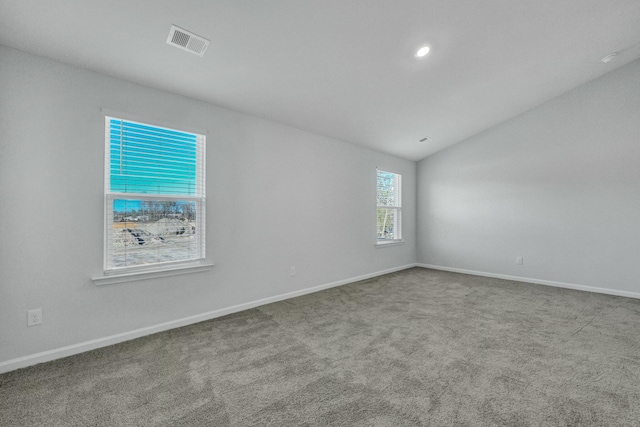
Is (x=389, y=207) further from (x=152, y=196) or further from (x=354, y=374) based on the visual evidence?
(x=152, y=196)

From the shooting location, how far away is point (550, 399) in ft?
5.69

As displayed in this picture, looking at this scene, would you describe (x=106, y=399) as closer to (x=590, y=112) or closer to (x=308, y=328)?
(x=308, y=328)

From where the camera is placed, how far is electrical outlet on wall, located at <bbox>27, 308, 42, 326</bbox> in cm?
216

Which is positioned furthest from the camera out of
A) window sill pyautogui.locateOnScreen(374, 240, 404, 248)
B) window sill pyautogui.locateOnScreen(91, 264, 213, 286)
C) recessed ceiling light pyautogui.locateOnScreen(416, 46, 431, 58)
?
window sill pyautogui.locateOnScreen(374, 240, 404, 248)

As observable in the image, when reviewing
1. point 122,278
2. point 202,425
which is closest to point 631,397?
point 202,425

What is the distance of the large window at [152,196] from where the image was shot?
255cm

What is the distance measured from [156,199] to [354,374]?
2.38 metres

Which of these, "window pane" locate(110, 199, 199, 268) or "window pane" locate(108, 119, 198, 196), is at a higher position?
"window pane" locate(108, 119, 198, 196)

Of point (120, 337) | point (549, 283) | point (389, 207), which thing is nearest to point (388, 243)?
point (389, 207)

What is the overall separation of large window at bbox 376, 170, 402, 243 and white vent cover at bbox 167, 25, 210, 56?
3713mm

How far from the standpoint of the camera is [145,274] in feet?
8.70

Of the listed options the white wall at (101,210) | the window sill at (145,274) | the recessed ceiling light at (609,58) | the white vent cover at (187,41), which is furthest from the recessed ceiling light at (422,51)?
the window sill at (145,274)

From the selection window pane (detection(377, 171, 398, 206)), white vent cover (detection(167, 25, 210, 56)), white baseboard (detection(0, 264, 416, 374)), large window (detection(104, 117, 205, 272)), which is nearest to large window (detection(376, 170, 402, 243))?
window pane (detection(377, 171, 398, 206))

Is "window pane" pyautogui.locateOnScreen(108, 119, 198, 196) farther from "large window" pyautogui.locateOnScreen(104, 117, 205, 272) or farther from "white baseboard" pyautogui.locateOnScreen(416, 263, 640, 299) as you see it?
"white baseboard" pyautogui.locateOnScreen(416, 263, 640, 299)
